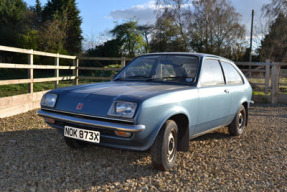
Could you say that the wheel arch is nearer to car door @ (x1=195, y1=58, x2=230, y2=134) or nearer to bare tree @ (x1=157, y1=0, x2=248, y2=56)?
car door @ (x1=195, y1=58, x2=230, y2=134)

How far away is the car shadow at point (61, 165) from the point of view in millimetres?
2994

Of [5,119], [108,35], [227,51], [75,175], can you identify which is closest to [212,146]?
[75,175]

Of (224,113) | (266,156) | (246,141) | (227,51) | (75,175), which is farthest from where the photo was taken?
(227,51)

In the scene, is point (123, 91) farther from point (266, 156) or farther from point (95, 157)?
point (266, 156)

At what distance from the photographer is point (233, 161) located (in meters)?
3.92

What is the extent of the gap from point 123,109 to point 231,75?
9.28 feet

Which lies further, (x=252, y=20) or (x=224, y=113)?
(x=252, y=20)

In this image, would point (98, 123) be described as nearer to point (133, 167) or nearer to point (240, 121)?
point (133, 167)

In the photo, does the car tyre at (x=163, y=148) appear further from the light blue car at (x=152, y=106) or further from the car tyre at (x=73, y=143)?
the car tyre at (x=73, y=143)

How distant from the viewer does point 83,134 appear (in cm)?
319

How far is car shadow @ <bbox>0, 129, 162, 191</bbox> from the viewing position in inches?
118

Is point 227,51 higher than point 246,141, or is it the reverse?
point 227,51

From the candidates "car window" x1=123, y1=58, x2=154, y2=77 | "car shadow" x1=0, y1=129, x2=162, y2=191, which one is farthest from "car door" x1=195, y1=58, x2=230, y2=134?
"car shadow" x1=0, y1=129, x2=162, y2=191

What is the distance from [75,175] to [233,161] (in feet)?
7.01
